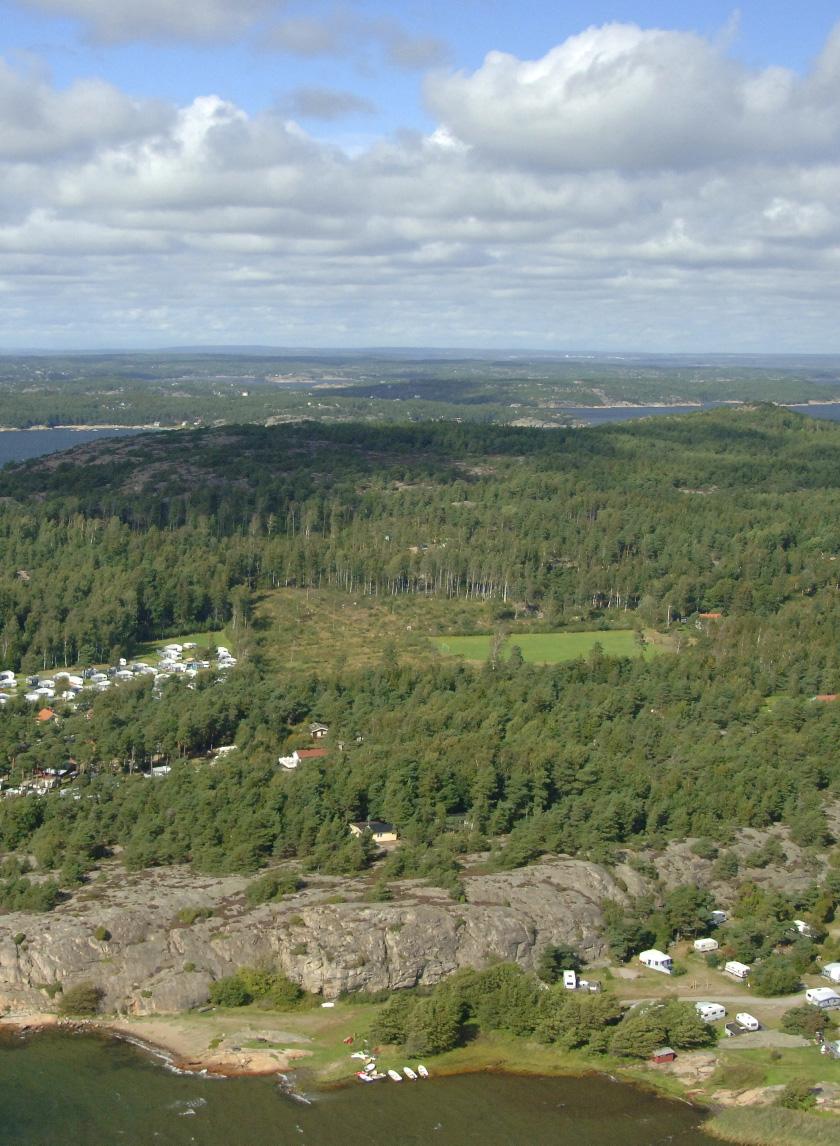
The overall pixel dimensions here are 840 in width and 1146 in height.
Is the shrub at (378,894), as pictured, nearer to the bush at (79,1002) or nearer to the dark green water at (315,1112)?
the dark green water at (315,1112)

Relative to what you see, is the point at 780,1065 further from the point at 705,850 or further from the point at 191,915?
the point at 191,915

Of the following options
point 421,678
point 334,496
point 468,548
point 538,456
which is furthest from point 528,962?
point 538,456

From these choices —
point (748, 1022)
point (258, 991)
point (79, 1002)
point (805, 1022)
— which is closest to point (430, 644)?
point (258, 991)

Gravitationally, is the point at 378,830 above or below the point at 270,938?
above

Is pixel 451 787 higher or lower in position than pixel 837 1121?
higher

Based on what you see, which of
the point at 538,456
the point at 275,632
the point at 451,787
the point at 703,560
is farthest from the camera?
the point at 538,456

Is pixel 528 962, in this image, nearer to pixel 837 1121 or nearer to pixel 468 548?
pixel 837 1121

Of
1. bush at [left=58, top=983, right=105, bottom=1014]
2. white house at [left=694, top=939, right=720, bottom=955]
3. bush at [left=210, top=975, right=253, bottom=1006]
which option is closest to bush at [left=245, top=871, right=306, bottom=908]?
bush at [left=210, top=975, right=253, bottom=1006]
